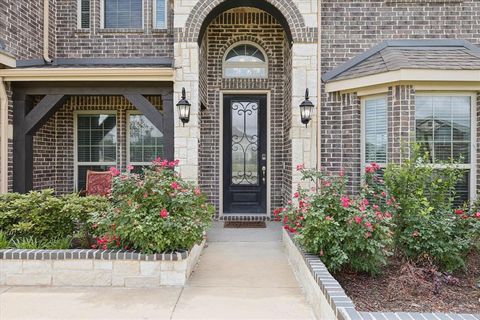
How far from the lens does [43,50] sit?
668cm

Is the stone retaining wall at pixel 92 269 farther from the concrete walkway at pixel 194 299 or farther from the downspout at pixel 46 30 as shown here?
the downspout at pixel 46 30

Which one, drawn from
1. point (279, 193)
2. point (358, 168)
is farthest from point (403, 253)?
point (279, 193)

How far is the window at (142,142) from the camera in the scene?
7309mm

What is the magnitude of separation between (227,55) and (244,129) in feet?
4.90

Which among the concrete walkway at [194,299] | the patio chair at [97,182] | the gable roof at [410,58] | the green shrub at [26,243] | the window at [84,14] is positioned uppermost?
the window at [84,14]

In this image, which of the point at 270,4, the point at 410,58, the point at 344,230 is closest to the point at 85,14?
the point at 270,4

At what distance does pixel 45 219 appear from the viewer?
4.33 meters

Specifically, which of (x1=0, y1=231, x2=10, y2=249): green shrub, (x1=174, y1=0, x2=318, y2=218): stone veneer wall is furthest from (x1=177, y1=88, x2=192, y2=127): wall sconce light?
(x1=0, y1=231, x2=10, y2=249): green shrub

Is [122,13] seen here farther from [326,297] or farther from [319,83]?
[326,297]

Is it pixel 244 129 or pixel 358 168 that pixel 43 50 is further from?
pixel 358 168

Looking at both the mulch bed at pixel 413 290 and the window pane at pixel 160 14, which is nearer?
the mulch bed at pixel 413 290

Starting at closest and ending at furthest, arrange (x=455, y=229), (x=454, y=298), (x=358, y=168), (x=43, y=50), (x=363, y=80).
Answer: (x=454, y=298)
(x=455, y=229)
(x=363, y=80)
(x=358, y=168)
(x=43, y=50)

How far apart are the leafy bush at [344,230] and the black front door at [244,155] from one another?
10.3ft

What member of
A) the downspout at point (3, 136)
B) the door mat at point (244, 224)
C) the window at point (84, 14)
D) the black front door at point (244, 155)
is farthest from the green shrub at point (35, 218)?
the window at point (84, 14)
